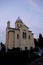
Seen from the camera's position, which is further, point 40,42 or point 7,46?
point 40,42

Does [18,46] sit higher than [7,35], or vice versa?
[7,35]

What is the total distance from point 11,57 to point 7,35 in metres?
43.9

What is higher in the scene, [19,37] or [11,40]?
[19,37]

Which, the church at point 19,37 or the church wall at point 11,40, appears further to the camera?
the church at point 19,37

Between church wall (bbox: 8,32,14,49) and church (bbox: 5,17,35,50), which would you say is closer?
church wall (bbox: 8,32,14,49)

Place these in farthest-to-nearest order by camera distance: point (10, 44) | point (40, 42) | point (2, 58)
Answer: point (40, 42) → point (10, 44) → point (2, 58)

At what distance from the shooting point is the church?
6350 cm

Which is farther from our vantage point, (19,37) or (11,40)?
(19,37)

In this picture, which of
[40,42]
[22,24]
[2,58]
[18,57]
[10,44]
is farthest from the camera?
[40,42]

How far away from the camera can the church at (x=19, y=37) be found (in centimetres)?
6350

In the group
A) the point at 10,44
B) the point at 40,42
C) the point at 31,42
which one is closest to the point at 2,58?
the point at 10,44

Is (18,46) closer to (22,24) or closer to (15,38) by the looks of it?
(15,38)

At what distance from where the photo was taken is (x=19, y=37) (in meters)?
64.1

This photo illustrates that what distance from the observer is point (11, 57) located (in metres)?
22.0
